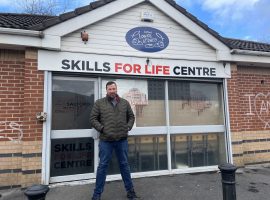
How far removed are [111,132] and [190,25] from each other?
3.59m

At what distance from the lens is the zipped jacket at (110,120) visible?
404 centimetres

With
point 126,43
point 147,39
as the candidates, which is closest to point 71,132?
point 126,43

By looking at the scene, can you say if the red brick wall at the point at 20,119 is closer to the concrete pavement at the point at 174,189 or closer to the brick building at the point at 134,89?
the brick building at the point at 134,89

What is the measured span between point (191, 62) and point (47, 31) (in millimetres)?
3344

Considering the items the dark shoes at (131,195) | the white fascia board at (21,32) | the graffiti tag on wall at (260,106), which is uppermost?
the white fascia board at (21,32)

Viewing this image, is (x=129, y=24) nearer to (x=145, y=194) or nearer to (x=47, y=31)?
(x=47, y=31)

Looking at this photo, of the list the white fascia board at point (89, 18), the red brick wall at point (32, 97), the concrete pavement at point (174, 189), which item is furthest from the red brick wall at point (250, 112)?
the red brick wall at point (32, 97)

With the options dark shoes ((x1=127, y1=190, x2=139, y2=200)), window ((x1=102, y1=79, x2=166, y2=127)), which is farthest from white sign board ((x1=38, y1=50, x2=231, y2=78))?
dark shoes ((x1=127, y1=190, x2=139, y2=200))

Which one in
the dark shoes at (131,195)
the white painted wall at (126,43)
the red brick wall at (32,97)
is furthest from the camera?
the white painted wall at (126,43)

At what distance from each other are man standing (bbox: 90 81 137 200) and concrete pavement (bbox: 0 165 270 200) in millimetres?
463

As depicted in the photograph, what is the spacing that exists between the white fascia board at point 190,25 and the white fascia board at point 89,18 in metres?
0.54

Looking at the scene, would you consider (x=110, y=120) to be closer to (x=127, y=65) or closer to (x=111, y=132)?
(x=111, y=132)

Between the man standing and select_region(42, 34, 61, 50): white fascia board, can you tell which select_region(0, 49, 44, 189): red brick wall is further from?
the man standing

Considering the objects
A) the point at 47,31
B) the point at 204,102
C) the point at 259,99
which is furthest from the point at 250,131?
the point at 47,31
